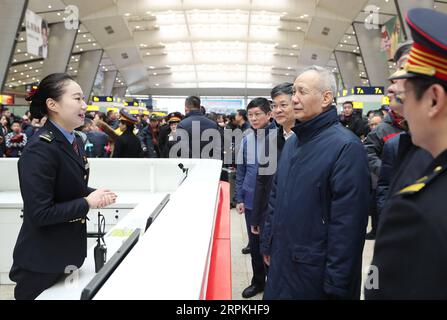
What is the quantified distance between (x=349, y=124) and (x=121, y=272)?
21.9 ft

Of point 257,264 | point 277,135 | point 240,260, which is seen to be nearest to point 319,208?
point 277,135

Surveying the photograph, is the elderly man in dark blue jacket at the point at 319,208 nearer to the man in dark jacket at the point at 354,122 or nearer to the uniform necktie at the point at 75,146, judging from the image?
the uniform necktie at the point at 75,146

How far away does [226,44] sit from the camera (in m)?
34.1

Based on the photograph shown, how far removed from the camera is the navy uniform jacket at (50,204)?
70.9 inches

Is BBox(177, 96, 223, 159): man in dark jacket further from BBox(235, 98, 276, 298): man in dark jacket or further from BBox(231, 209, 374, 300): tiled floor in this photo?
BBox(235, 98, 276, 298): man in dark jacket

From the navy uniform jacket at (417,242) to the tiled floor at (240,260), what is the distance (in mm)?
2837

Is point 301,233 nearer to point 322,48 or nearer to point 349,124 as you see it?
point 349,124

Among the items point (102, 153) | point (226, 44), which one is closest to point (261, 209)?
point (102, 153)

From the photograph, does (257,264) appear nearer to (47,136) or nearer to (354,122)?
(47,136)

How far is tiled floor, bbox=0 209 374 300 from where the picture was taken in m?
3.59

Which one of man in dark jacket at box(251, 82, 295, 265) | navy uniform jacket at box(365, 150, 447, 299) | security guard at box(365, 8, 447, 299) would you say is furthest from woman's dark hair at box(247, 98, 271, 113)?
navy uniform jacket at box(365, 150, 447, 299)

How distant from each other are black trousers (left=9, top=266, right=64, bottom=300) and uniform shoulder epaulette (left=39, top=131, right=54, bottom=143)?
0.66 m
